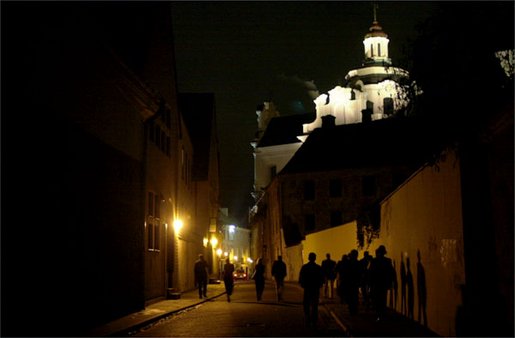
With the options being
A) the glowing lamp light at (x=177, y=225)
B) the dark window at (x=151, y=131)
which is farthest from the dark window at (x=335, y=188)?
the dark window at (x=151, y=131)

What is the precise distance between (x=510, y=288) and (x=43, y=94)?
8.57m

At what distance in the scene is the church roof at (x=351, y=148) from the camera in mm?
60188

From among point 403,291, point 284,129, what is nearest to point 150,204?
point 403,291

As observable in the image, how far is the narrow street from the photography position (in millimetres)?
16234

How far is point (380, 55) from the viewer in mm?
98375

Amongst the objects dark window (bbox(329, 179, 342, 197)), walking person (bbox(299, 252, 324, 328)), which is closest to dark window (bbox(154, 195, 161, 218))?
walking person (bbox(299, 252, 324, 328))

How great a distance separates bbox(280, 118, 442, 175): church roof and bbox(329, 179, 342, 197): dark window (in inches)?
43.3

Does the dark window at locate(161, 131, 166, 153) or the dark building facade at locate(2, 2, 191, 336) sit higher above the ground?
the dark window at locate(161, 131, 166, 153)

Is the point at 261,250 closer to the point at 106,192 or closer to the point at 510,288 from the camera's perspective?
the point at 106,192

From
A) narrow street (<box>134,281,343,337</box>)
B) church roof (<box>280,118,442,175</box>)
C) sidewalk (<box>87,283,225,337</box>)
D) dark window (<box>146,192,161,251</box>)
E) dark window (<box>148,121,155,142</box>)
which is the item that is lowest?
narrow street (<box>134,281,343,337</box>)

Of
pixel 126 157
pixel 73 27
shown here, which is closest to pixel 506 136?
pixel 73 27

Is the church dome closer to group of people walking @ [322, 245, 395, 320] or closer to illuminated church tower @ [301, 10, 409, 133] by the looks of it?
illuminated church tower @ [301, 10, 409, 133]

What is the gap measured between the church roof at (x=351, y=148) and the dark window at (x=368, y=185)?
40.1 inches

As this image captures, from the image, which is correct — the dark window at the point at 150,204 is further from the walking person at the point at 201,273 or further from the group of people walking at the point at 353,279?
the group of people walking at the point at 353,279
